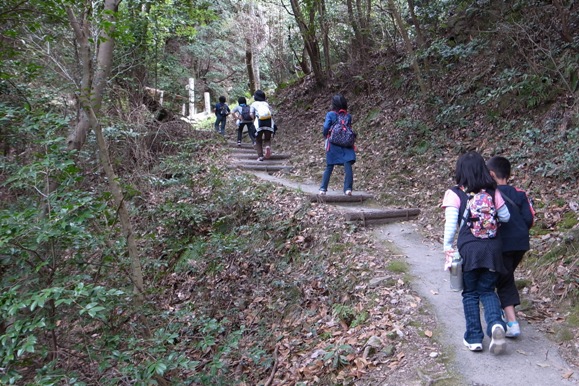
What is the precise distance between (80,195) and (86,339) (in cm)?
155

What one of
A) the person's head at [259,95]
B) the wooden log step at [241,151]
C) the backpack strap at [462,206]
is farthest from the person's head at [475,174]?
the wooden log step at [241,151]

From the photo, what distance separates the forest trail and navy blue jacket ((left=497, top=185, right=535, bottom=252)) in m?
0.92

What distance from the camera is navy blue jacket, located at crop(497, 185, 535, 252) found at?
4070mm

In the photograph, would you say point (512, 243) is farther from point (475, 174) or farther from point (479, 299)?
point (475, 174)

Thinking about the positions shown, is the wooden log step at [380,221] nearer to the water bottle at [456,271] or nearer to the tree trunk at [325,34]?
the water bottle at [456,271]

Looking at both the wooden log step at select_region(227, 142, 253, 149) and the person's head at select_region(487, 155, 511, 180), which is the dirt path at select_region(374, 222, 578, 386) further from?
the wooden log step at select_region(227, 142, 253, 149)

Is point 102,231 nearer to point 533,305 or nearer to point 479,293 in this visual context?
point 479,293

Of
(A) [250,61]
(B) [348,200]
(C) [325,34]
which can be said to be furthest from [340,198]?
(A) [250,61]

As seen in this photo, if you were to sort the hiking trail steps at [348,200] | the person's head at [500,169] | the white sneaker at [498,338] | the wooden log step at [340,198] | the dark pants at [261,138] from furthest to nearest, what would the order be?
1. the dark pants at [261,138]
2. the wooden log step at [340,198]
3. the hiking trail steps at [348,200]
4. the person's head at [500,169]
5. the white sneaker at [498,338]

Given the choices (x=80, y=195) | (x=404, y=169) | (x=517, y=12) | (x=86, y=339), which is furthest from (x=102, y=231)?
(x=517, y=12)

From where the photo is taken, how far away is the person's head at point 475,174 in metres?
3.89

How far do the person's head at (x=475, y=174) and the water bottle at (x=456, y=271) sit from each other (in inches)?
24.5

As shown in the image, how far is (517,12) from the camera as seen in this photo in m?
9.54

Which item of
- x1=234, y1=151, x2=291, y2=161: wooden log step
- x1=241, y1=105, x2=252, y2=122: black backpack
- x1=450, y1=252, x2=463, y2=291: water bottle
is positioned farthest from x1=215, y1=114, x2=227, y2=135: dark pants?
x1=450, y1=252, x2=463, y2=291: water bottle
